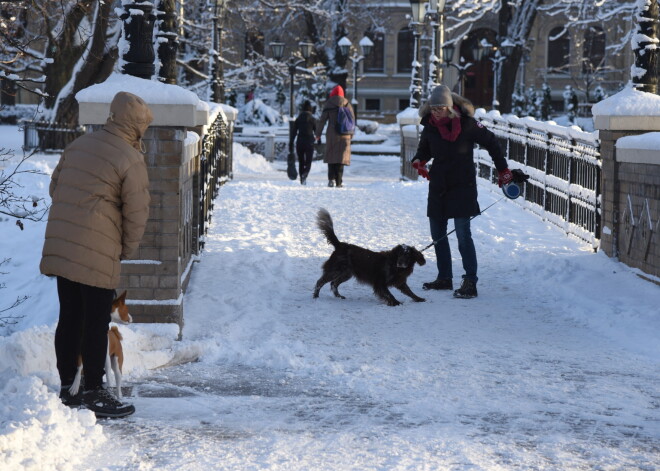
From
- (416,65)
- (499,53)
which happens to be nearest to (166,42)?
(416,65)

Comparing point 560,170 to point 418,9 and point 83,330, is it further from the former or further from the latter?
point 418,9

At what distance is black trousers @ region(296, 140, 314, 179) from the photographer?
21.3m

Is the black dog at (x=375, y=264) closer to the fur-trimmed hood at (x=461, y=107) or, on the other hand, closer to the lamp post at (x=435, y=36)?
the fur-trimmed hood at (x=461, y=107)

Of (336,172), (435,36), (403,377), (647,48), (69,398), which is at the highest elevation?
(435,36)

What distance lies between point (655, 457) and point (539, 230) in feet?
28.1

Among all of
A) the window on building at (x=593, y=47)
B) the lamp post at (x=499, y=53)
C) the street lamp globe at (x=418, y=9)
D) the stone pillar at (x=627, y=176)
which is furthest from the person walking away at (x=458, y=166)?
the window on building at (x=593, y=47)

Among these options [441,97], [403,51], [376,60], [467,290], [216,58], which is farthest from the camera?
[376,60]

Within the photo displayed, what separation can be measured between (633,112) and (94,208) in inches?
266

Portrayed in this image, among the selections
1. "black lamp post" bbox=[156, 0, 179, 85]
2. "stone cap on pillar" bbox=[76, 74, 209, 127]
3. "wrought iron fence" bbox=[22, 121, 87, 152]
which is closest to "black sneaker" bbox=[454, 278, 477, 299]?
"stone cap on pillar" bbox=[76, 74, 209, 127]

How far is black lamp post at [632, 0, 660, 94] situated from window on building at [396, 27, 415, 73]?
52.6 m

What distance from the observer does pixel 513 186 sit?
980cm

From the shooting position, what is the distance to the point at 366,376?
6656mm

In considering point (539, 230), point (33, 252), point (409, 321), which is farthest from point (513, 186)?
point (33, 252)

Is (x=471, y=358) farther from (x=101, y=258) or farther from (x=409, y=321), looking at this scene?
(x=101, y=258)
